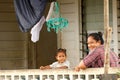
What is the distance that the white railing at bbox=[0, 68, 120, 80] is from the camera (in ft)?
17.2

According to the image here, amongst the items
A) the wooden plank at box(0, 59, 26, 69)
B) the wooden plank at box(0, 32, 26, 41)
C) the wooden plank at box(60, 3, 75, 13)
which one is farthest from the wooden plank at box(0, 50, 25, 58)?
the wooden plank at box(60, 3, 75, 13)

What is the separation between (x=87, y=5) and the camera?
26.1 ft

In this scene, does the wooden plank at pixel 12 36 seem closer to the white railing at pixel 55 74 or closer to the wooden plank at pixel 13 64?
the wooden plank at pixel 13 64

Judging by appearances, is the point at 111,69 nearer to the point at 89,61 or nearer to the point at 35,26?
the point at 89,61

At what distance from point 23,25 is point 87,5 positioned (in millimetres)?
1601

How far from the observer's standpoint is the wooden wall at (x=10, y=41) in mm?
9125

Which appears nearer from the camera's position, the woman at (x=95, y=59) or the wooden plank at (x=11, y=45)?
the woman at (x=95, y=59)

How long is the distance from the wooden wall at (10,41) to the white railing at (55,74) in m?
3.43

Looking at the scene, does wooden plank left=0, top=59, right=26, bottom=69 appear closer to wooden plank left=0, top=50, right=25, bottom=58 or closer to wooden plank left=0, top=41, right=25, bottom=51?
wooden plank left=0, top=50, right=25, bottom=58

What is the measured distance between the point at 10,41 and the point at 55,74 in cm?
389

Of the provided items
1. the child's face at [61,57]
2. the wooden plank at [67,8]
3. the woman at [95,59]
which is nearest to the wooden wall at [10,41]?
the wooden plank at [67,8]

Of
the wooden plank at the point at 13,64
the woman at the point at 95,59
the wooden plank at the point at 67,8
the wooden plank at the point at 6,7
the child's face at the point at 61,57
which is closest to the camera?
the woman at the point at 95,59

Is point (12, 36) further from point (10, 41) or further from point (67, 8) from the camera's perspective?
point (67, 8)

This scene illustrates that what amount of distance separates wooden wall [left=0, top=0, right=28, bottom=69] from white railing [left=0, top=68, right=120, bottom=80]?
343cm
